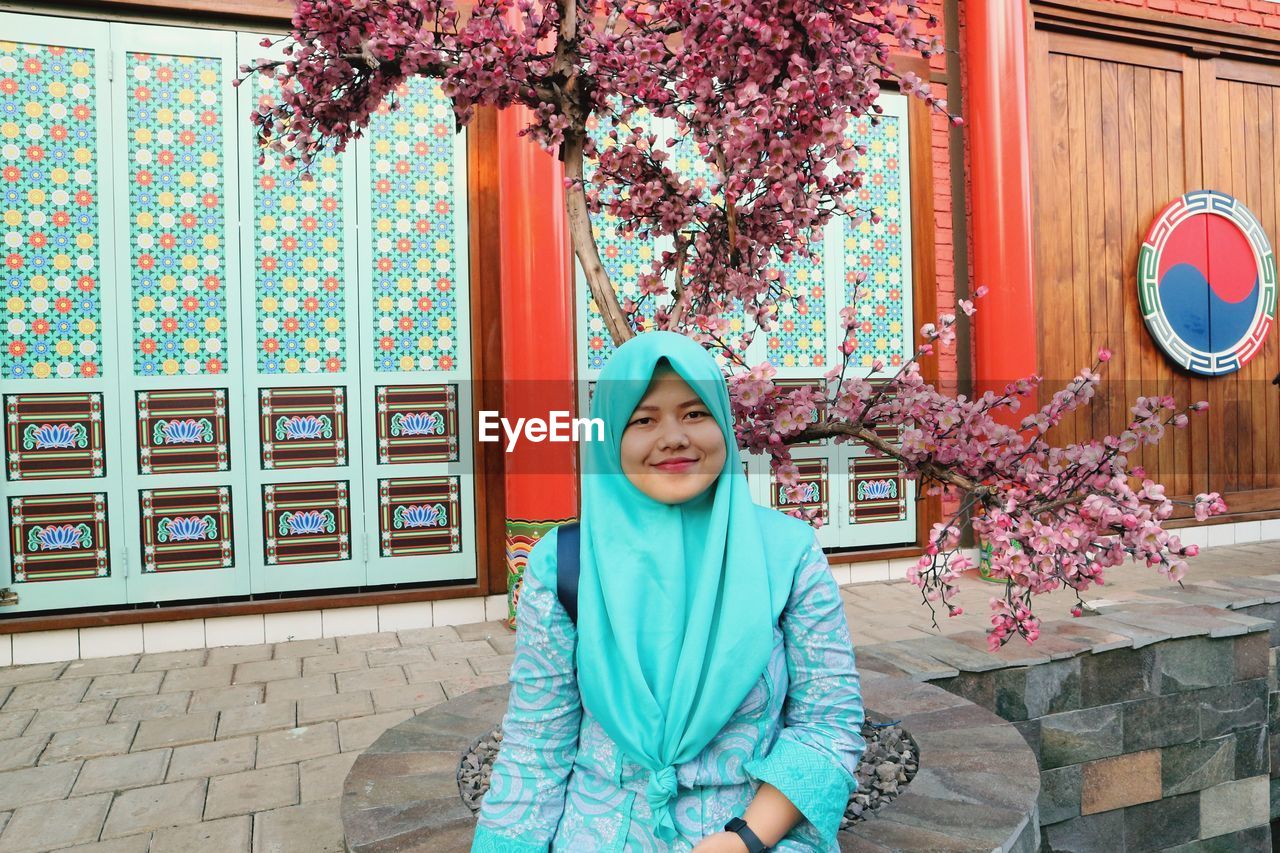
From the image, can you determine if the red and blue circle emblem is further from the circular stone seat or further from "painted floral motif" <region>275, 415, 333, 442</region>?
"painted floral motif" <region>275, 415, 333, 442</region>

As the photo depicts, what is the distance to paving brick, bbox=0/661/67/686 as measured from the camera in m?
3.80

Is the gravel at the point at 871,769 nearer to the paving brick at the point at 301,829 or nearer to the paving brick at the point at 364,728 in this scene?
the paving brick at the point at 301,829

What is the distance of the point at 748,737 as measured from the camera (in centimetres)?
137

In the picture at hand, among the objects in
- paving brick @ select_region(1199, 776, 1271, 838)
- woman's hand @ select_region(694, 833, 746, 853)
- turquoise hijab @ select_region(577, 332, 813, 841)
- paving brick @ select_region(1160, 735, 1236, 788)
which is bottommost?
paving brick @ select_region(1199, 776, 1271, 838)

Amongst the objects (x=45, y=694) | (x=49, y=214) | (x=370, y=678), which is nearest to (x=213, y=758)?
(x=370, y=678)

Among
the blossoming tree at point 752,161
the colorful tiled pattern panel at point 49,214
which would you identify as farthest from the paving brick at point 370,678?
the blossoming tree at point 752,161

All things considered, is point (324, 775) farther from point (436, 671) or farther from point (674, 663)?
point (674, 663)

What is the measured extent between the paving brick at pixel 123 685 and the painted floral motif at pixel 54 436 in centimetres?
109

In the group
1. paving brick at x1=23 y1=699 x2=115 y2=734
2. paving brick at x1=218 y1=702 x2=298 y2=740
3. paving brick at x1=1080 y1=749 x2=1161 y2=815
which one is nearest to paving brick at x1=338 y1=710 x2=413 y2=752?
paving brick at x1=218 y1=702 x2=298 y2=740

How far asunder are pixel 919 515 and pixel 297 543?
3.68 m

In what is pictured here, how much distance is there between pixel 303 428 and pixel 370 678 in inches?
53.9

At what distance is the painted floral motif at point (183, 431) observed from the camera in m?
4.20

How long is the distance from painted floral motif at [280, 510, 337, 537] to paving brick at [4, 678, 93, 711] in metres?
1.04

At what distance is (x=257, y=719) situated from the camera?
3244mm
